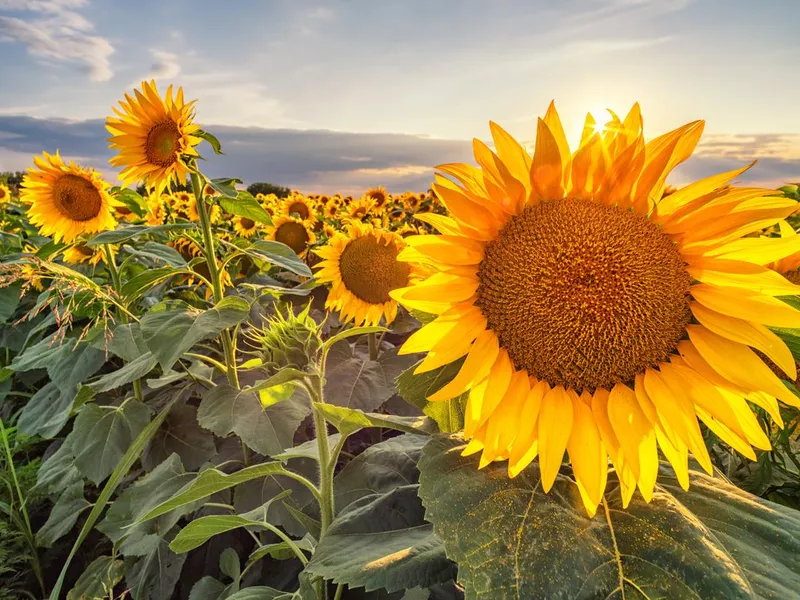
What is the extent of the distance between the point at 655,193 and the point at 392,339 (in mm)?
2766

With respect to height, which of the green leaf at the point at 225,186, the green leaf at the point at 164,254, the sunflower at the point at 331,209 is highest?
the green leaf at the point at 225,186

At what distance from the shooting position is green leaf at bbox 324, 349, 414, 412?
2.30 m

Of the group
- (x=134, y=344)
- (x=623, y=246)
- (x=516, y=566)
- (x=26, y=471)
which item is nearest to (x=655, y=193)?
(x=623, y=246)

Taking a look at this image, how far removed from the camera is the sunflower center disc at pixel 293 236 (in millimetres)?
4246

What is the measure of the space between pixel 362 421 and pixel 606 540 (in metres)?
0.47

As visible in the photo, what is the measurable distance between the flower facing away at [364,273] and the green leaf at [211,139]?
32.3 inches

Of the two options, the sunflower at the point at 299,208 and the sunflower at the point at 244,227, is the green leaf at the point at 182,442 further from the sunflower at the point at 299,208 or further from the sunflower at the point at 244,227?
the sunflower at the point at 299,208

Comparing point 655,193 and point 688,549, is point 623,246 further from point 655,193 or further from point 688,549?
point 688,549

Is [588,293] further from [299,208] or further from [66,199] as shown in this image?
[299,208]

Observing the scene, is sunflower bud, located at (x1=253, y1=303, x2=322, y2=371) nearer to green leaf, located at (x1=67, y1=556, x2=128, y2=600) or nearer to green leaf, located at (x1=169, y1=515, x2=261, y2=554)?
green leaf, located at (x1=169, y1=515, x2=261, y2=554)

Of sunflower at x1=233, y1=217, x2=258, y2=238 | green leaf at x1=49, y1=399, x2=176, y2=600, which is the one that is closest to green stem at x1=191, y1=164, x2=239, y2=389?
green leaf at x1=49, y1=399, x2=176, y2=600

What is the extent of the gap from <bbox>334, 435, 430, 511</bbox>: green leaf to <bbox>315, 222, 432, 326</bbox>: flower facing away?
4.80ft

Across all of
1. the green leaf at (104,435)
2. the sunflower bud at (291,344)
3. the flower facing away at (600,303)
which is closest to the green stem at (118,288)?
the green leaf at (104,435)

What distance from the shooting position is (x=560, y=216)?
3.29 ft
